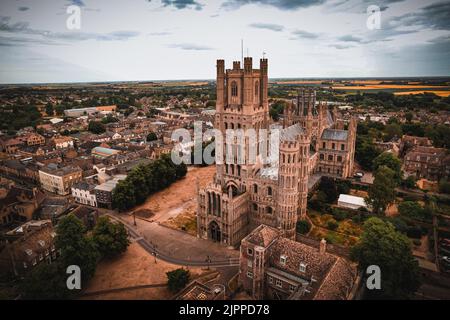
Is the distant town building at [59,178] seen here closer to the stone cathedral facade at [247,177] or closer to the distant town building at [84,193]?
the distant town building at [84,193]

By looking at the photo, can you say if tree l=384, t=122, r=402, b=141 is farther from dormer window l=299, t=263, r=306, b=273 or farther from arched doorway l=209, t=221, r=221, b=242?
dormer window l=299, t=263, r=306, b=273

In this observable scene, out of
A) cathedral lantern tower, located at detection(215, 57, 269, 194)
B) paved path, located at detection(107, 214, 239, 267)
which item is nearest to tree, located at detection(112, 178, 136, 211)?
paved path, located at detection(107, 214, 239, 267)

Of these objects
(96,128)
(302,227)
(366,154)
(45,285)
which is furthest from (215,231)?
(96,128)

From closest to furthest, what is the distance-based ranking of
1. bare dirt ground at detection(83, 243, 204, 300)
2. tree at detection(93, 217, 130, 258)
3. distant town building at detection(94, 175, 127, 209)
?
bare dirt ground at detection(83, 243, 204, 300) < tree at detection(93, 217, 130, 258) < distant town building at detection(94, 175, 127, 209)

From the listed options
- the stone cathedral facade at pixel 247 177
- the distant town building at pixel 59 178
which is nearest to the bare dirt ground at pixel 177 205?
the stone cathedral facade at pixel 247 177
